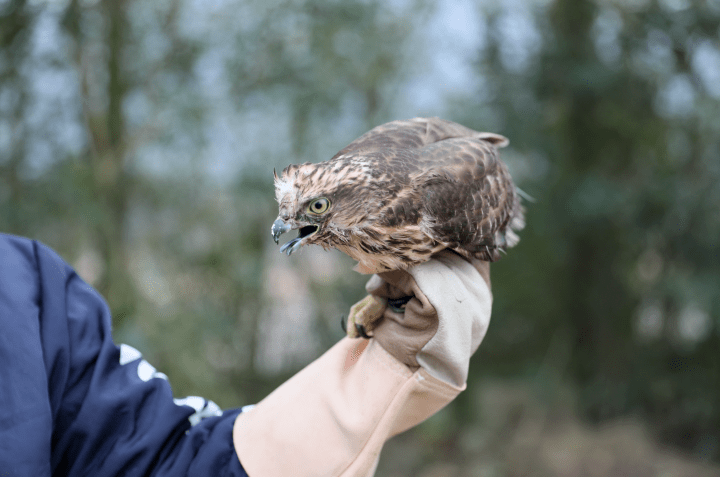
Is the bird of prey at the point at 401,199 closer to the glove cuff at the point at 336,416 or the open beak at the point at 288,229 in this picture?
the open beak at the point at 288,229

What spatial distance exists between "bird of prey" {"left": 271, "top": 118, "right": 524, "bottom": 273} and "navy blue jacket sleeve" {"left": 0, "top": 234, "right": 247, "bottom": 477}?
63 centimetres

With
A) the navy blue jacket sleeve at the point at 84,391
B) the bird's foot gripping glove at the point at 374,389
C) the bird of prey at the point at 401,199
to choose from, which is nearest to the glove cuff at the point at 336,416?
the bird's foot gripping glove at the point at 374,389

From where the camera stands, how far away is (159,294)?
14.4 feet

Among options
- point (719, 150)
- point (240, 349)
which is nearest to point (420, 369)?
point (240, 349)

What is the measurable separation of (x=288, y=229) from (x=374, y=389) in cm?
55

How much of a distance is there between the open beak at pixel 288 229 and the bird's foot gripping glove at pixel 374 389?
1.12 feet

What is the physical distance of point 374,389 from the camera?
5.28 ft

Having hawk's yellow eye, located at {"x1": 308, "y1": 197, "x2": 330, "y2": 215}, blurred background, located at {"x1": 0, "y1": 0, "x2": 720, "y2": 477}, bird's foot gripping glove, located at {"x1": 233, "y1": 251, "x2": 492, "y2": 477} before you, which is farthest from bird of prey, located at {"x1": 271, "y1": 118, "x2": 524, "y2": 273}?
blurred background, located at {"x1": 0, "y1": 0, "x2": 720, "y2": 477}

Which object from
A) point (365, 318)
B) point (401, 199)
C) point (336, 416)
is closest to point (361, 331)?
point (365, 318)

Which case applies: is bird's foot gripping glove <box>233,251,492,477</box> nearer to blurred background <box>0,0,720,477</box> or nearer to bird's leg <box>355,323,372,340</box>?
bird's leg <box>355,323,372,340</box>

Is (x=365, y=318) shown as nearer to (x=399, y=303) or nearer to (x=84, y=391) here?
(x=399, y=303)

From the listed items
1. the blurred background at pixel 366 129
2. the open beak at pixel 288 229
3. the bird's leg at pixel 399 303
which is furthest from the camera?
the blurred background at pixel 366 129

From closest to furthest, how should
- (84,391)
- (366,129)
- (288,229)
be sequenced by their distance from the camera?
(288,229) → (84,391) → (366,129)

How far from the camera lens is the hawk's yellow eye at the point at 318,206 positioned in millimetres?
1462
